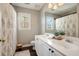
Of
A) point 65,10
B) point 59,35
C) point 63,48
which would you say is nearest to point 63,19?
point 65,10

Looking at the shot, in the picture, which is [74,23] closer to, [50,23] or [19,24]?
[50,23]

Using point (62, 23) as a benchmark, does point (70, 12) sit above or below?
above

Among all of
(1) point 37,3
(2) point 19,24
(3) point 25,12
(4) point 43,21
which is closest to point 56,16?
(4) point 43,21

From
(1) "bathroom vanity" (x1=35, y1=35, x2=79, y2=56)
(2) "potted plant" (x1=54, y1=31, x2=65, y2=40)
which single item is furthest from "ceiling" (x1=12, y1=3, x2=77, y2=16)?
(1) "bathroom vanity" (x1=35, y1=35, x2=79, y2=56)

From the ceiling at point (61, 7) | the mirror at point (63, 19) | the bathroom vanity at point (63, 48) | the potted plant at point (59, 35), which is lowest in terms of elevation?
the bathroom vanity at point (63, 48)

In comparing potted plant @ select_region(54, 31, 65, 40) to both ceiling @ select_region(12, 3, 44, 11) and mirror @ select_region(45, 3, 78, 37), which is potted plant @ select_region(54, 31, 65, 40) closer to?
mirror @ select_region(45, 3, 78, 37)

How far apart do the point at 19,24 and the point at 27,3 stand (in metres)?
0.40

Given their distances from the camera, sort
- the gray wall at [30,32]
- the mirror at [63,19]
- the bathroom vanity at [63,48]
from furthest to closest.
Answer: the gray wall at [30,32] → the mirror at [63,19] → the bathroom vanity at [63,48]

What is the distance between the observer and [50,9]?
1.68 metres

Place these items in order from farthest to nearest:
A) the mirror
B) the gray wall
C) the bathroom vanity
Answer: the gray wall, the mirror, the bathroom vanity

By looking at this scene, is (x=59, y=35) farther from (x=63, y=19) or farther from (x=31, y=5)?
(x=31, y=5)

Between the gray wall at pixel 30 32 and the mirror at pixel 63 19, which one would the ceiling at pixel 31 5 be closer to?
the gray wall at pixel 30 32

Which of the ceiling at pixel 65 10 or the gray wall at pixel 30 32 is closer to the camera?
the ceiling at pixel 65 10

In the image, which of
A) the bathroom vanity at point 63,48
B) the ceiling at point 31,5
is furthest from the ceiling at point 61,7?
the bathroom vanity at point 63,48
